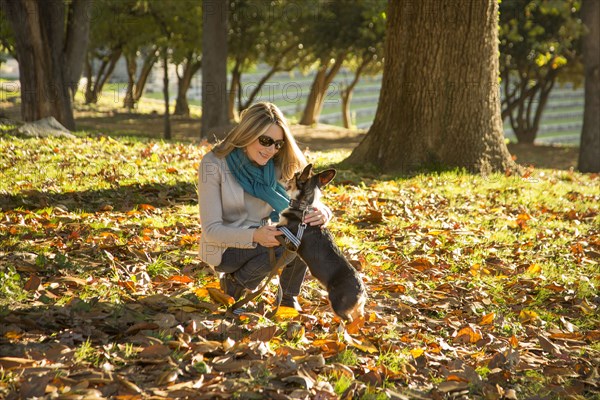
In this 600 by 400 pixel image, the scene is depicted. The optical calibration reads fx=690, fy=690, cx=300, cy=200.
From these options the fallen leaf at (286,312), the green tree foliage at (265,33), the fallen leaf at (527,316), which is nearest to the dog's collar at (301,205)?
the fallen leaf at (286,312)

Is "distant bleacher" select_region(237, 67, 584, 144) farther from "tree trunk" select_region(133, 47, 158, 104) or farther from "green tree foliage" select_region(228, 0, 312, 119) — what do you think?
"green tree foliage" select_region(228, 0, 312, 119)

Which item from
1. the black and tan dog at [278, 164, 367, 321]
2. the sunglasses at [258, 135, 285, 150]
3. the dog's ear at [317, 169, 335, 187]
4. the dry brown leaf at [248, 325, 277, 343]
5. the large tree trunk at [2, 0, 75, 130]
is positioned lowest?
the dry brown leaf at [248, 325, 277, 343]

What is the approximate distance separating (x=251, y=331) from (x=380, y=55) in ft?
89.2

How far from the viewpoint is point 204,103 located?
2005cm

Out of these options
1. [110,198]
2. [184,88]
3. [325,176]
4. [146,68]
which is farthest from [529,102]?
[325,176]

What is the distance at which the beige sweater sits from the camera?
4324 millimetres

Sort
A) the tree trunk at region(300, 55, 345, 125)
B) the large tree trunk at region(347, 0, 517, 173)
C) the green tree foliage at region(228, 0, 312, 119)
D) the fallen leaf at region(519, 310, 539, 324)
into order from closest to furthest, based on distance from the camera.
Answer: the fallen leaf at region(519, 310, 539, 324) → the large tree trunk at region(347, 0, 517, 173) → the green tree foliage at region(228, 0, 312, 119) → the tree trunk at region(300, 55, 345, 125)

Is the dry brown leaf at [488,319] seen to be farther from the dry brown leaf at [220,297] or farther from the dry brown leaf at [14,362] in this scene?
the dry brown leaf at [14,362]

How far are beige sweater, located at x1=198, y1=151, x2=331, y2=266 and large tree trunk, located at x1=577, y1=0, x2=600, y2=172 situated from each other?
1583 cm

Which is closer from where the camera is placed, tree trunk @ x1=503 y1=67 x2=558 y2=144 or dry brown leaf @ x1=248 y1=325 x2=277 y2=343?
dry brown leaf @ x1=248 y1=325 x2=277 y2=343

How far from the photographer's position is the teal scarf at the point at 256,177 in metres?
4.44

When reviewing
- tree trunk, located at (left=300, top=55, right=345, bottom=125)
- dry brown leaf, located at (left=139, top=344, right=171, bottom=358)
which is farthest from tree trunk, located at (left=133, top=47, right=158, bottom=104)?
dry brown leaf, located at (left=139, top=344, right=171, bottom=358)

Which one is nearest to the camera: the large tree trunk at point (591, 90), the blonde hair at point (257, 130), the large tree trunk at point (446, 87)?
the blonde hair at point (257, 130)

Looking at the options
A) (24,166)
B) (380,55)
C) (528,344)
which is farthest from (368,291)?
(380,55)
